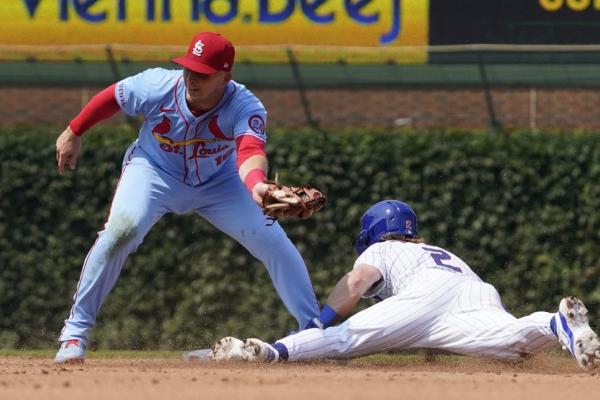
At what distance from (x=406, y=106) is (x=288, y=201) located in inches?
306

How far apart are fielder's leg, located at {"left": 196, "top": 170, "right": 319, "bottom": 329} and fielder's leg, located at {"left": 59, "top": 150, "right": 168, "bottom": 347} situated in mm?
362

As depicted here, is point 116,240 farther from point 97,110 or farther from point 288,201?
point 288,201

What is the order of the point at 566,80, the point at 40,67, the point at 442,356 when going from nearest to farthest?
the point at 442,356 → the point at 566,80 → the point at 40,67

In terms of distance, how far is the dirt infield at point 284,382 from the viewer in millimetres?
6207

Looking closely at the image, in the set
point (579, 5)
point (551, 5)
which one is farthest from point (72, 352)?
point (579, 5)

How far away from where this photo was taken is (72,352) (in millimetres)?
7969

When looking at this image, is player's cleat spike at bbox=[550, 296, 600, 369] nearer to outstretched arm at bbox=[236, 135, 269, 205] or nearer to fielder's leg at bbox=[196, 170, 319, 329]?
fielder's leg at bbox=[196, 170, 319, 329]

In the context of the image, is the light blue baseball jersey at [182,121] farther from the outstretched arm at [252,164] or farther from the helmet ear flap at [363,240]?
the helmet ear flap at [363,240]

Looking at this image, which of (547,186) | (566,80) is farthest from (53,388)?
(566,80)

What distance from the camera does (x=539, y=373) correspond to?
25.9 ft

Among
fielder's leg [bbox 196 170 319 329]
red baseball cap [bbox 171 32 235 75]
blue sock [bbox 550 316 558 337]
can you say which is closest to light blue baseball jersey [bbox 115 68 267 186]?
fielder's leg [bbox 196 170 319 329]

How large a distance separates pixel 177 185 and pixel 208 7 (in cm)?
865

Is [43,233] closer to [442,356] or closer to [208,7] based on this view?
[442,356]

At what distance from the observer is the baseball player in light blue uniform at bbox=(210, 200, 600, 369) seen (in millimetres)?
7848
